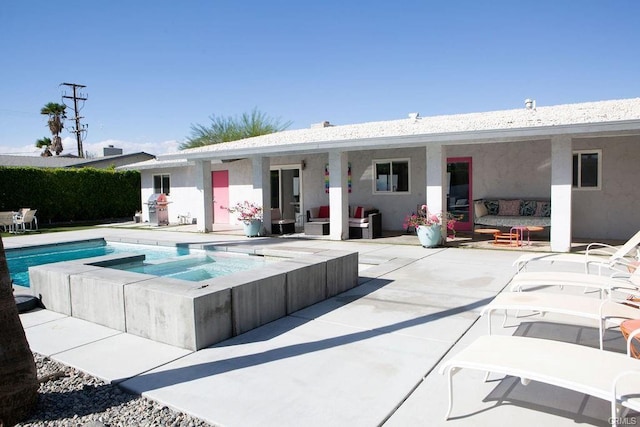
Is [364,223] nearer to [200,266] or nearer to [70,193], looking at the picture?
[200,266]

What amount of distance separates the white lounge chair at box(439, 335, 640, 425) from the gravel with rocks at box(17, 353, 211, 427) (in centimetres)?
205

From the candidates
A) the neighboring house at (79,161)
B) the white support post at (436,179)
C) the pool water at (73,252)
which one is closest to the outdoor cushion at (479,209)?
the white support post at (436,179)

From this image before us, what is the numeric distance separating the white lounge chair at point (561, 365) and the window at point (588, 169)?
11375 millimetres

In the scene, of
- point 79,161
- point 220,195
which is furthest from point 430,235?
point 79,161

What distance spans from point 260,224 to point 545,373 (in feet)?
41.2

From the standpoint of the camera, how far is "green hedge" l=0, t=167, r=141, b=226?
2028 cm

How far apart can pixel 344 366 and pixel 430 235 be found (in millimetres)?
7853

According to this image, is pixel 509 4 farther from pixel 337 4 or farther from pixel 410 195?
pixel 410 195

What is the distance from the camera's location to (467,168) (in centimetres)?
1452

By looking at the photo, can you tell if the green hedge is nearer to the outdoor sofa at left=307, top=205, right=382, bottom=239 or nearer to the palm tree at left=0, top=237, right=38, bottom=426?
the outdoor sofa at left=307, top=205, right=382, bottom=239

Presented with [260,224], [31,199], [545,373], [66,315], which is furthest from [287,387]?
[31,199]

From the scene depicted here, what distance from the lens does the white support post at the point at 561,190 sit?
10.4 m

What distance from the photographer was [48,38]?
1281 centimetres

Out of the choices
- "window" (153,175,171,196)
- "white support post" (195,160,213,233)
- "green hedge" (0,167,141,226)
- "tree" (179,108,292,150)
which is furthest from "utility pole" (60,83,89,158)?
"white support post" (195,160,213,233)
